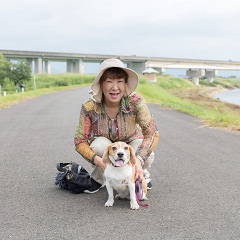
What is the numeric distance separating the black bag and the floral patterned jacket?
1.09 ft

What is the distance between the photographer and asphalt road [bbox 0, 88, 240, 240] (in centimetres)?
338

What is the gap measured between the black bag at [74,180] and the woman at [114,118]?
0.11 metres

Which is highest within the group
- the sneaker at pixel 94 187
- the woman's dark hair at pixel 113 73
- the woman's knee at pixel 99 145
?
the woman's dark hair at pixel 113 73

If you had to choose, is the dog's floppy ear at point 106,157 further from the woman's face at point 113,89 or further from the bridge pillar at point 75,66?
the bridge pillar at point 75,66

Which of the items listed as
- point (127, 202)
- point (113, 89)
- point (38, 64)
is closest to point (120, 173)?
point (127, 202)

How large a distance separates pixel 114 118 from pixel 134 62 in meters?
75.5

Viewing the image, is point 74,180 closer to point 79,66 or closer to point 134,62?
point 79,66

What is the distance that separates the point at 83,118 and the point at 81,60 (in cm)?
6966

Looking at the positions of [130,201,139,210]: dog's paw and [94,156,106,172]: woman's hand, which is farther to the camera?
[94,156,106,172]: woman's hand

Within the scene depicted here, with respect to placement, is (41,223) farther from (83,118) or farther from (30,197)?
(83,118)

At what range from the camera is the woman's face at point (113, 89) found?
4289 mm

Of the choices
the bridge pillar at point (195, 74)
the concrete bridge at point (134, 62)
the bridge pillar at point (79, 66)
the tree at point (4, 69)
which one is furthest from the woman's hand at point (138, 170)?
the bridge pillar at point (195, 74)

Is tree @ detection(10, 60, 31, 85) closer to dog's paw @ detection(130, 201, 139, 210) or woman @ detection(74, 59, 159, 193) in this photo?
woman @ detection(74, 59, 159, 193)

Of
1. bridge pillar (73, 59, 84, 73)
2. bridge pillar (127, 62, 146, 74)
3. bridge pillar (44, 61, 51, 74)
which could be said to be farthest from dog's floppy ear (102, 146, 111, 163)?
bridge pillar (44, 61, 51, 74)
